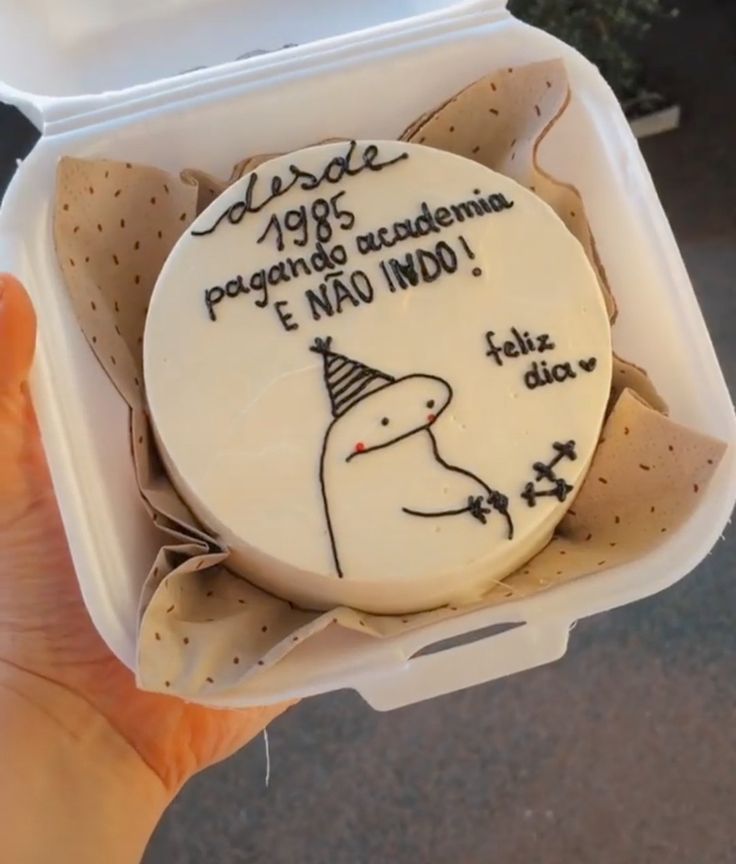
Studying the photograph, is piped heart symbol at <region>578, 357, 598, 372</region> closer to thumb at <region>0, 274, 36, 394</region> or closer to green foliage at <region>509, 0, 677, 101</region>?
thumb at <region>0, 274, 36, 394</region>

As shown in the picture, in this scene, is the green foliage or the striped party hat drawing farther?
the green foliage

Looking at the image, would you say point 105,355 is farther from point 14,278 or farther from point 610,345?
point 610,345

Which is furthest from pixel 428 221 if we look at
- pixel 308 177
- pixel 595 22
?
pixel 595 22

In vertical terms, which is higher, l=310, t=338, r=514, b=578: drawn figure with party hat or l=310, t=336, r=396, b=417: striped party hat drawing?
l=310, t=336, r=396, b=417: striped party hat drawing

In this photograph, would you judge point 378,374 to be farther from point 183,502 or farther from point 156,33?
point 156,33

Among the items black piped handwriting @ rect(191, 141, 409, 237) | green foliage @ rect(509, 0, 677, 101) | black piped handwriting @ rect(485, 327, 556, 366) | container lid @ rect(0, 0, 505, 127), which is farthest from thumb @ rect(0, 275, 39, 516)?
green foliage @ rect(509, 0, 677, 101)

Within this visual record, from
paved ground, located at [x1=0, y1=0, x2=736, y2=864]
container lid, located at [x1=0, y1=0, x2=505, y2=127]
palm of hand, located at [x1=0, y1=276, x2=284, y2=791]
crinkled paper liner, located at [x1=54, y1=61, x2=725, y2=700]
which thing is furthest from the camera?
paved ground, located at [x1=0, y1=0, x2=736, y2=864]

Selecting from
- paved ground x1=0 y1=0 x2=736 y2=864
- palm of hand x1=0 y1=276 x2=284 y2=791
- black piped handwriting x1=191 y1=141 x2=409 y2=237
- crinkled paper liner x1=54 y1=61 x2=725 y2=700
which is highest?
black piped handwriting x1=191 y1=141 x2=409 y2=237

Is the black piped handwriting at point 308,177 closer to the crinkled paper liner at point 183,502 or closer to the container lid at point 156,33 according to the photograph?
the crinkled paper liner at point 183,502

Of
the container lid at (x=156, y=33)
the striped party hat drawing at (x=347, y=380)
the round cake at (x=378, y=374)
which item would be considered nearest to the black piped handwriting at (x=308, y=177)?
the round cake at (x=378, y=374)
